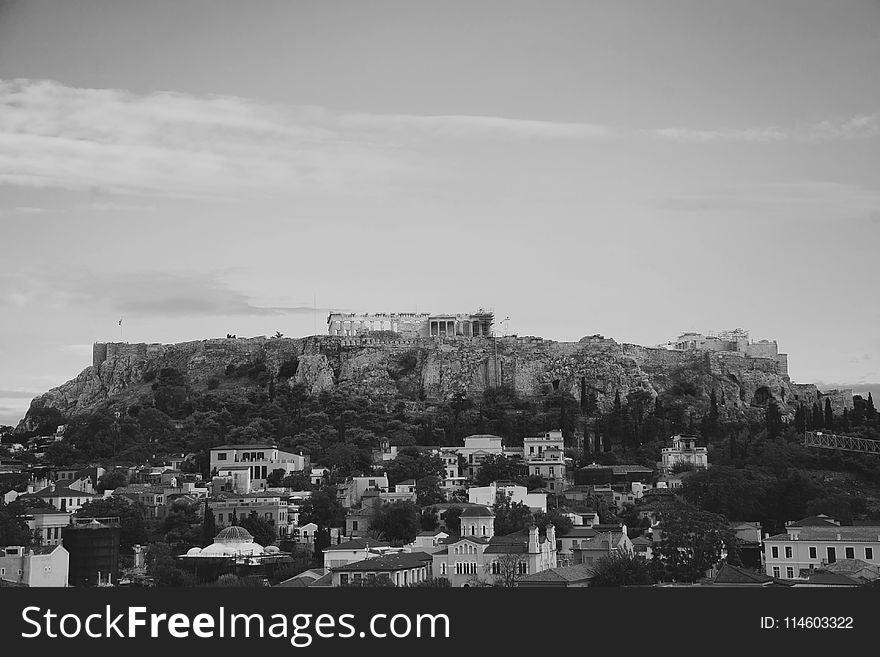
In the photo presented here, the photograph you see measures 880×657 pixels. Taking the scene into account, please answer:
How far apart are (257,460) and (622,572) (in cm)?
2277

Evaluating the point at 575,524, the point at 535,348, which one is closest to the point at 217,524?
the point at 575,524

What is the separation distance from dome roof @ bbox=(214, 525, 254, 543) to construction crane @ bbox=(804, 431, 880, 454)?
22.1 meters

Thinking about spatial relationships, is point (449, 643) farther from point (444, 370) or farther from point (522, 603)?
point (444, 370)

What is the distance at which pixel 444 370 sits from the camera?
230 ft

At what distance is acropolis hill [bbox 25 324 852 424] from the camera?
6906 cm

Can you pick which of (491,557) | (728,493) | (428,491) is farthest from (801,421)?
(491,557)

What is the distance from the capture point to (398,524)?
4312 cm

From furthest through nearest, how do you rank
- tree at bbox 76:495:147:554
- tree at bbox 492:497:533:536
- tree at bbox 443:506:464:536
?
tree at bbox 443:506:464:536
tree at bbox 492:497:533:536
tree at bbox 76:495:147:554

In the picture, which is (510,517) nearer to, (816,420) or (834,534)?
(834,534)

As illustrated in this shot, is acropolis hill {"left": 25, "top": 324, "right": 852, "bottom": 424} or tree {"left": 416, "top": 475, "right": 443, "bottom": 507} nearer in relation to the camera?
tree {"left": 416, "top": 475, "right": 443, "bottom": 507}

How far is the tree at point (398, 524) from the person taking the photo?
42875 mm

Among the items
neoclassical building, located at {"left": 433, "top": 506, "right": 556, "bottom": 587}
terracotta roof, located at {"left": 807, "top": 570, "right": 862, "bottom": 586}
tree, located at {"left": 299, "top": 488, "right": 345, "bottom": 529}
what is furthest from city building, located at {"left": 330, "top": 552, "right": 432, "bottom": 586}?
terracotta roof, located at {"left": 807, "top": 570, "right": 862, "bottom": 586}

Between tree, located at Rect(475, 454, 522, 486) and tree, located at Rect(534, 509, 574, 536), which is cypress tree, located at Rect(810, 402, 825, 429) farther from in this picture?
tree, located at Rect(534, 509, 574, 536)

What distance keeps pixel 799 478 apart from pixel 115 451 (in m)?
27.4
